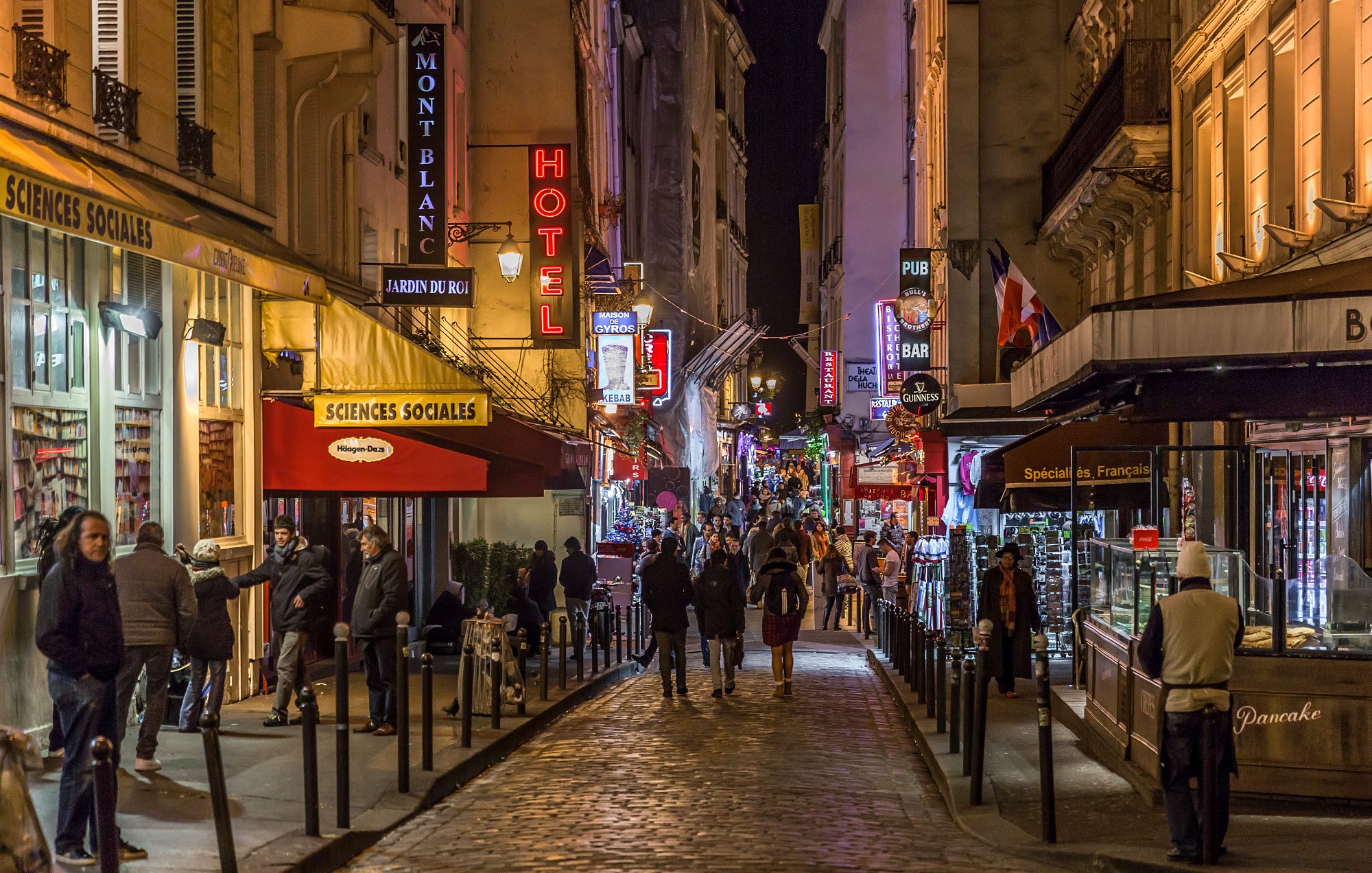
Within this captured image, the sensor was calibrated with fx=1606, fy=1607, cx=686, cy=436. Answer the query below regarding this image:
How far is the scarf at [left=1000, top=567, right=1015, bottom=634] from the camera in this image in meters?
17.4

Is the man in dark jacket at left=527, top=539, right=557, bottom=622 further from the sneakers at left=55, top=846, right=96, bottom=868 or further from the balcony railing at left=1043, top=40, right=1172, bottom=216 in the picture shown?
the sneakers at left=55, top=846, right=96, bottom=868

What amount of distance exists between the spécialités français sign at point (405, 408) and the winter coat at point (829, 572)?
47.2 ft

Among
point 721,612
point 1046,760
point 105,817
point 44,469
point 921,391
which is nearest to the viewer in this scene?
point 105,817

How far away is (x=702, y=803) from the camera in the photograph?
11234 millimetres

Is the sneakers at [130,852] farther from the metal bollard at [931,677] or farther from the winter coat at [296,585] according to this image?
the metal bollard at [931,677]

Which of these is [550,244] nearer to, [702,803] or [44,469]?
[44,469]

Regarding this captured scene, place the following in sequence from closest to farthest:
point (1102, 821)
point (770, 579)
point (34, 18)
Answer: point (1102, 821) → point (34, 18) → point (770, 579)

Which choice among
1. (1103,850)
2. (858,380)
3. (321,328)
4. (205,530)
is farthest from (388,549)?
(858,380)

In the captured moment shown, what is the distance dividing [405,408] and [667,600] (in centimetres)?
396

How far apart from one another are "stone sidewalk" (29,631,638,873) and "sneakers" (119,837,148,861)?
51mm

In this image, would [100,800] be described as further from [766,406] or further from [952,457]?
[766,406]

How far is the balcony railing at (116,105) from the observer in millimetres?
12945

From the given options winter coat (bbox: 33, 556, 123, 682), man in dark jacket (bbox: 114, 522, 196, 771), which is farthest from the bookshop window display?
winter coat (bbox: 33, 556, 123, 682)

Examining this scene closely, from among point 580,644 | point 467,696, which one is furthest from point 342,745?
point 580,644
